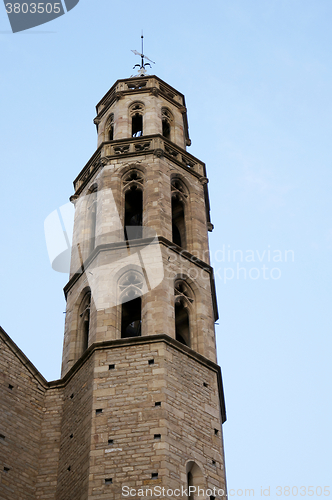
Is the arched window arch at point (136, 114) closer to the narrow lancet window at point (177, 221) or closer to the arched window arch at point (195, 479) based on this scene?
the narrow lancet window at point (177, 221)

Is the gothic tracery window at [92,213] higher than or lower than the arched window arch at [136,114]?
lower

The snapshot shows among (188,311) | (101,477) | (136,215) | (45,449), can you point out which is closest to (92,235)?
(136,215)

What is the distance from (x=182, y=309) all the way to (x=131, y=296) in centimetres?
164

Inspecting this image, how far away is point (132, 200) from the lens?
31.4 m

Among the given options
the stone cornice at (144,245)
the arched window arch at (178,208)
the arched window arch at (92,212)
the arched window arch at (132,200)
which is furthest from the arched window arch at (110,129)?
the stone cornice at (144,245)

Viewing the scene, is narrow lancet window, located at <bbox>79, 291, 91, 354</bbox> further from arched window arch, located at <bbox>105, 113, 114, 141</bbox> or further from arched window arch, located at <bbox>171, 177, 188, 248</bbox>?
arched window arch, located at <bbox>105, 113, 114, 141</bbox>

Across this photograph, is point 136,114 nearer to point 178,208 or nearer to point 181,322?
point 178,208

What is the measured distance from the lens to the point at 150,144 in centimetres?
3180

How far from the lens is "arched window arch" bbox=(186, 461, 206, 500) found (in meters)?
21.8

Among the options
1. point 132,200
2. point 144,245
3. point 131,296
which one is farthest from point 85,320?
point 132,200

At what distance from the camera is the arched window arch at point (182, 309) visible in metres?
27.0

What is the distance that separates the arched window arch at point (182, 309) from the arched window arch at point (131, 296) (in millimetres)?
1132

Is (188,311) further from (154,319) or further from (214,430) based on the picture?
(214,430)

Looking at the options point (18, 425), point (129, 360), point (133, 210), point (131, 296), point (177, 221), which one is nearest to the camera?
point (18, 425)
